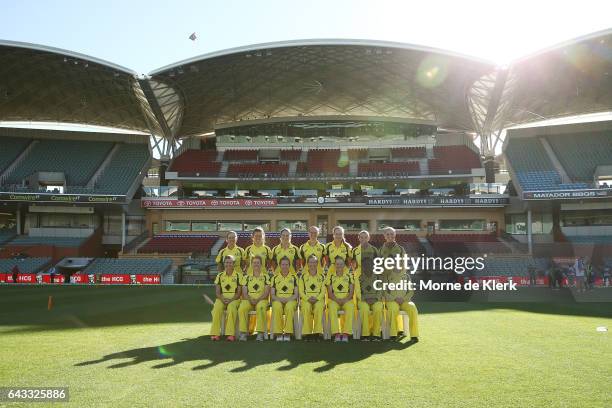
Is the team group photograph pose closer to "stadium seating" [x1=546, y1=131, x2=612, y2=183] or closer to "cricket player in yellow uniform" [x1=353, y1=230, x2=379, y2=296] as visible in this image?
"cricket player in yellow uniform" [x1=353, y1=230, x2=379, y2=296]

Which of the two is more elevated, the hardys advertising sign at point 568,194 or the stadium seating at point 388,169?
the stadium seating at point 388,169

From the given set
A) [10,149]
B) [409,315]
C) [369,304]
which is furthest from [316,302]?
[10,149]

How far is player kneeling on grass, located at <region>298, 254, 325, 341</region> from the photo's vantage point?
10.1 m

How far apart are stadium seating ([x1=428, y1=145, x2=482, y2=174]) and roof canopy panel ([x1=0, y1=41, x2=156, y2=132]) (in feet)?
87.4

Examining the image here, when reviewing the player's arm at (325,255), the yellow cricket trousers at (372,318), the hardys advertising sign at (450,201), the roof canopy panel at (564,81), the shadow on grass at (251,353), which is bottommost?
the shadow on grass at (251,353)

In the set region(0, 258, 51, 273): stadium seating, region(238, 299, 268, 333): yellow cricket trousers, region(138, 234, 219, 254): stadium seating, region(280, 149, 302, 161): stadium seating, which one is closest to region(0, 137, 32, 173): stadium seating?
region(0, 258, 51, 273): stadium seating

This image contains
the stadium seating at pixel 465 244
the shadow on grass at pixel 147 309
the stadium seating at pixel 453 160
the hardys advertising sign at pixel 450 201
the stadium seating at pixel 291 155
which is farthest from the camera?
the stadium seating at pixel 291 155

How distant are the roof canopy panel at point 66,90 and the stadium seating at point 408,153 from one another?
23.4 metres

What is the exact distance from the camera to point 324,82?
4269 centimetres

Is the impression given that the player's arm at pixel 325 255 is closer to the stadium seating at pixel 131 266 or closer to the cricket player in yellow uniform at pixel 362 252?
the cricket player in yellow uniform at pixel 362 252

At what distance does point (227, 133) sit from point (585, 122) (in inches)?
1359

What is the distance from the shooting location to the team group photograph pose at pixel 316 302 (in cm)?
1014

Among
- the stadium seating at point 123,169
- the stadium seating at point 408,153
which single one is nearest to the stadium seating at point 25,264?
the stadium seating at point 123,169

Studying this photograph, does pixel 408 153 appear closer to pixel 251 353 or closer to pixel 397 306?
pixel 397 306
